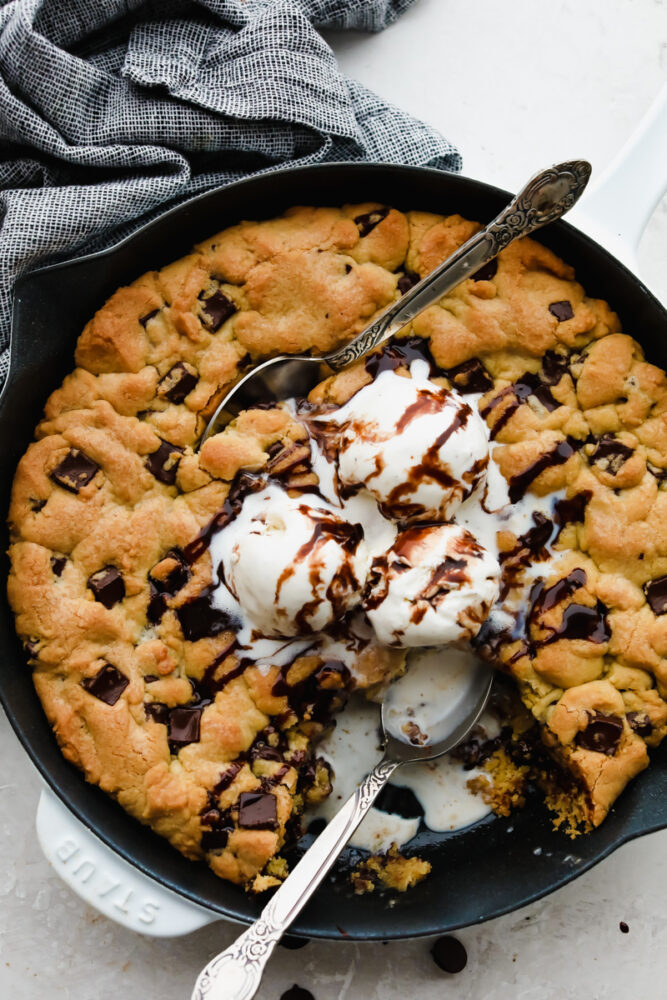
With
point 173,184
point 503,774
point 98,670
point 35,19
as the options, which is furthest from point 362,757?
point 35,19

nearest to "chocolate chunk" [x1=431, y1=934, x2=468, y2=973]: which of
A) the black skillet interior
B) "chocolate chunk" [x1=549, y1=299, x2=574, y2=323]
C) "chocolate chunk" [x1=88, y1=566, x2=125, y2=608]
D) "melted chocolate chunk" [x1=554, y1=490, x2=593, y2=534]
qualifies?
the black skillet interior

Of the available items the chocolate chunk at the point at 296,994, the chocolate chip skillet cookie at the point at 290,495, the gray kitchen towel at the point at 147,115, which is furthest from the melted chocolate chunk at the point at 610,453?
the chocolate chunk at the point at 296,994

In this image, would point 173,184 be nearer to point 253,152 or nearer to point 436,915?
point 253,152

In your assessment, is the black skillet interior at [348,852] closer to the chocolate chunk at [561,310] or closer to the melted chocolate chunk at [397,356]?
the chocolate chunk at [561,310]

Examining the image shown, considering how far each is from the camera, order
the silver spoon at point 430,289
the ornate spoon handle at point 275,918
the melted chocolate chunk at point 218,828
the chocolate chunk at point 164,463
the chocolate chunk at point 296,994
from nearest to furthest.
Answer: the ornate spoon handle at point 275,918
the silver spoon at point 430,289
the melted chocolate chunk at point 218,828
the chocolate chunk at point 164,463
the chocolate chunk at point 296,994

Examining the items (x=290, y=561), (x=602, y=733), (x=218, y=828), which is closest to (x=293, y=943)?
(x=218, y=828)

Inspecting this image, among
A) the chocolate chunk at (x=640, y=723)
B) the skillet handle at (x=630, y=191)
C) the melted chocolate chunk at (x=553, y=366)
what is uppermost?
the skillet handle at (x=630, y=191)

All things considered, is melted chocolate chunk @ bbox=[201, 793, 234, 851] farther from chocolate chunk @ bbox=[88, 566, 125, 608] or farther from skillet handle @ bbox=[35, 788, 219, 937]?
chocolate chunk @ bbox=[88, 566, 125, 608]
